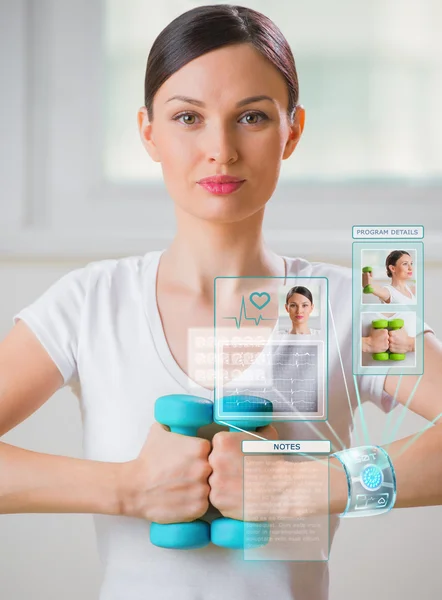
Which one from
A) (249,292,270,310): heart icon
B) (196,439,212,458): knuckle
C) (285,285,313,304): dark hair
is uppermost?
(285,285,313,304): dark hair

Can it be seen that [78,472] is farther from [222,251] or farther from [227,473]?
[222,251]

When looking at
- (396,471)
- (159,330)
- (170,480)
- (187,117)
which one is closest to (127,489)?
(170,480)

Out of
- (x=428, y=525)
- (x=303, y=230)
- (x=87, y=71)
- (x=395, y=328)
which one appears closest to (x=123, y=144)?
(x=87, y=71)

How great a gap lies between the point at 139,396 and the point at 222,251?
0.54 ft

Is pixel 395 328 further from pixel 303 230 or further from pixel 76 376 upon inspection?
pixel 76 376

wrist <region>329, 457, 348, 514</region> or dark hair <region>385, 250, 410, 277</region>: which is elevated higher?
dark hair <region>385, 250, 410, 277</region>

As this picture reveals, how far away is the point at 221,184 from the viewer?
0.68m

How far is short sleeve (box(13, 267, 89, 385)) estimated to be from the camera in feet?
2.32

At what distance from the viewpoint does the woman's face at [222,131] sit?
2.19 feet

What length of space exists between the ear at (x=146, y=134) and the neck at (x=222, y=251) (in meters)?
0.06

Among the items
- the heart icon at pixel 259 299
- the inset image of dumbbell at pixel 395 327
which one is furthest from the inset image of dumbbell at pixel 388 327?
the heart icon at pixel 259 299

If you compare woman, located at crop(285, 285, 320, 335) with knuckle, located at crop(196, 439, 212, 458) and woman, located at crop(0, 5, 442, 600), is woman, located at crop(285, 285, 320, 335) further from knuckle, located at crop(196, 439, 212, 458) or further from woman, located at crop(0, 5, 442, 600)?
knuckle, located at crop(196, 439, 212, 458)

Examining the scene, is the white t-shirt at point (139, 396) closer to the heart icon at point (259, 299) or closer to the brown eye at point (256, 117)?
the heart icon at point (259, 299)

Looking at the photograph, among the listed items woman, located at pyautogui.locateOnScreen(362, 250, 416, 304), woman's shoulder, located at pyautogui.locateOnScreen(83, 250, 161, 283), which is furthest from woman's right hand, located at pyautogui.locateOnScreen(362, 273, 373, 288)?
woman's shoulder, located at pyautogui.locateOnScreen(83, 250, 161, 283)
